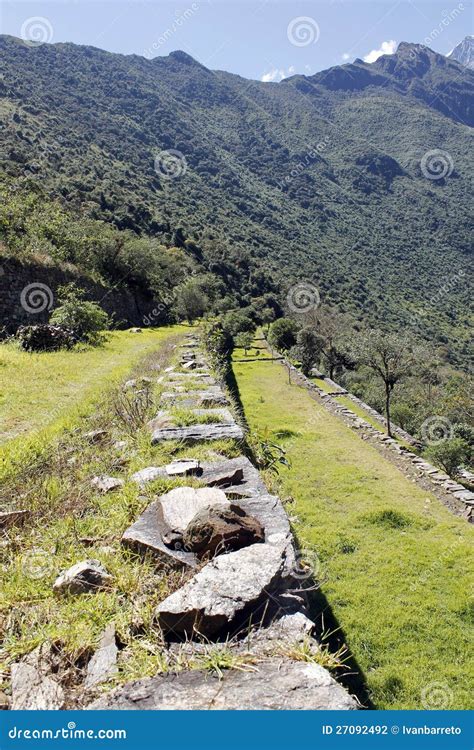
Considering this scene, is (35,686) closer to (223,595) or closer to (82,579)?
(82,579)

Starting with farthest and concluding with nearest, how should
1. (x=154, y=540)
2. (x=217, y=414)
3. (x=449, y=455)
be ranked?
(x=449, y=455) < (x=217, y=414) < (x=154, y=540)

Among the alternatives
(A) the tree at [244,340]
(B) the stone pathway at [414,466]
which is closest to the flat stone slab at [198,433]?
(B) the stone pathway at [414,466]

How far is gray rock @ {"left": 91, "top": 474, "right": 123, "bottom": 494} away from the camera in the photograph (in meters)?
3.73

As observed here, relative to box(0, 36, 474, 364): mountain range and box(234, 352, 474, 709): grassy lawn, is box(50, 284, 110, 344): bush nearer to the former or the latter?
box(234, 352, 474, 709): grassy lawn

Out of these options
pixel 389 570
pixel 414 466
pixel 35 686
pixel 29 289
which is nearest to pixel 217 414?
pixel 389 570

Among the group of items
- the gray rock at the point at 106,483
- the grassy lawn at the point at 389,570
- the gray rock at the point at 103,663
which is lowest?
the grassy lawn at the point at 389,570

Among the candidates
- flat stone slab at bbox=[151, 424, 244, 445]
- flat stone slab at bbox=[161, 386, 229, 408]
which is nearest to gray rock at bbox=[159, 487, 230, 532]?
flat stone slab at bbox=[151, 424, 244, 445]

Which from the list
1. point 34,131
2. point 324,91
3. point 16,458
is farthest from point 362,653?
point 324,91

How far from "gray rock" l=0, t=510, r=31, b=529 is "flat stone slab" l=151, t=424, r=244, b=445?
175cm

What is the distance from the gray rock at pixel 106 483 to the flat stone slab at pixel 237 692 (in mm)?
2047

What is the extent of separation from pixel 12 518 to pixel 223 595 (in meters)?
1.85

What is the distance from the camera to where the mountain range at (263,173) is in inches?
2586

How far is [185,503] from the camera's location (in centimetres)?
316

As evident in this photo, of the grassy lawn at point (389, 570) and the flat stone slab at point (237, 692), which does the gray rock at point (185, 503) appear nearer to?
the flat stone slab at point (237, 692)
